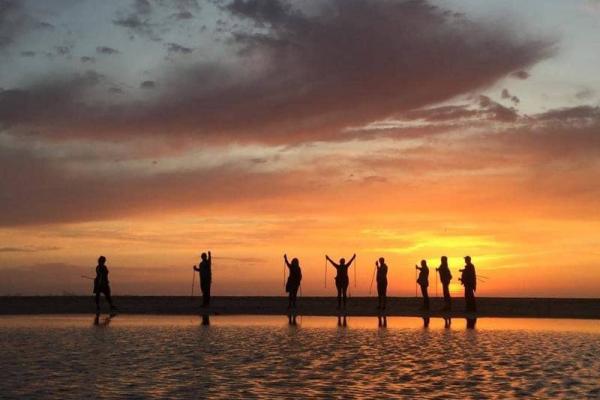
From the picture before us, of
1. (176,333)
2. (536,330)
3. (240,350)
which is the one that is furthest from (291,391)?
(536,330)

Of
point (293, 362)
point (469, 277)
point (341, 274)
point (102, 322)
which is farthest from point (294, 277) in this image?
point (293, 362)

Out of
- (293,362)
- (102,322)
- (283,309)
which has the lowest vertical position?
(293,362)

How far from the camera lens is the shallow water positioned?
1191cm

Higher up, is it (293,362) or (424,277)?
(424,277)

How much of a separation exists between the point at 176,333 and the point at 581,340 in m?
11.6

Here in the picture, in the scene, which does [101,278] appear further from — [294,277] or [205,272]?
[294,277]

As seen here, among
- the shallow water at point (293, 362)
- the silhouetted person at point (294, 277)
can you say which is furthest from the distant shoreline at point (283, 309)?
the shallow water at point (293, 362)

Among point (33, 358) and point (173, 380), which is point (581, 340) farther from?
point (33, 358)

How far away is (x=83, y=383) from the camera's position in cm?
1237

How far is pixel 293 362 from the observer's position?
15383 mm

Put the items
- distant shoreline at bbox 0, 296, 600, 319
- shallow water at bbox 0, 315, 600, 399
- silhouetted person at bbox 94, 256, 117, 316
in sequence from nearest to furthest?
1. shallow water at bbox 0, 315, 600, 399
2. silhouetted person at bbox 94, 256, 117, 316
3. distant shoreline at bbox 0, 296, 600, 319

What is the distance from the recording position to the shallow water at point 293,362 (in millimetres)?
11914

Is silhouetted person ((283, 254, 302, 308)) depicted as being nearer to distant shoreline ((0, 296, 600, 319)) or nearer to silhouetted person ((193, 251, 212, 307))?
distant shoreline ((0, 296, 600, 319))

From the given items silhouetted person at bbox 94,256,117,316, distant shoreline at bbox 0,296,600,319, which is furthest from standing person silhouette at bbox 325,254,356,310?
silhouetted person at bbox 94,256,117,316
